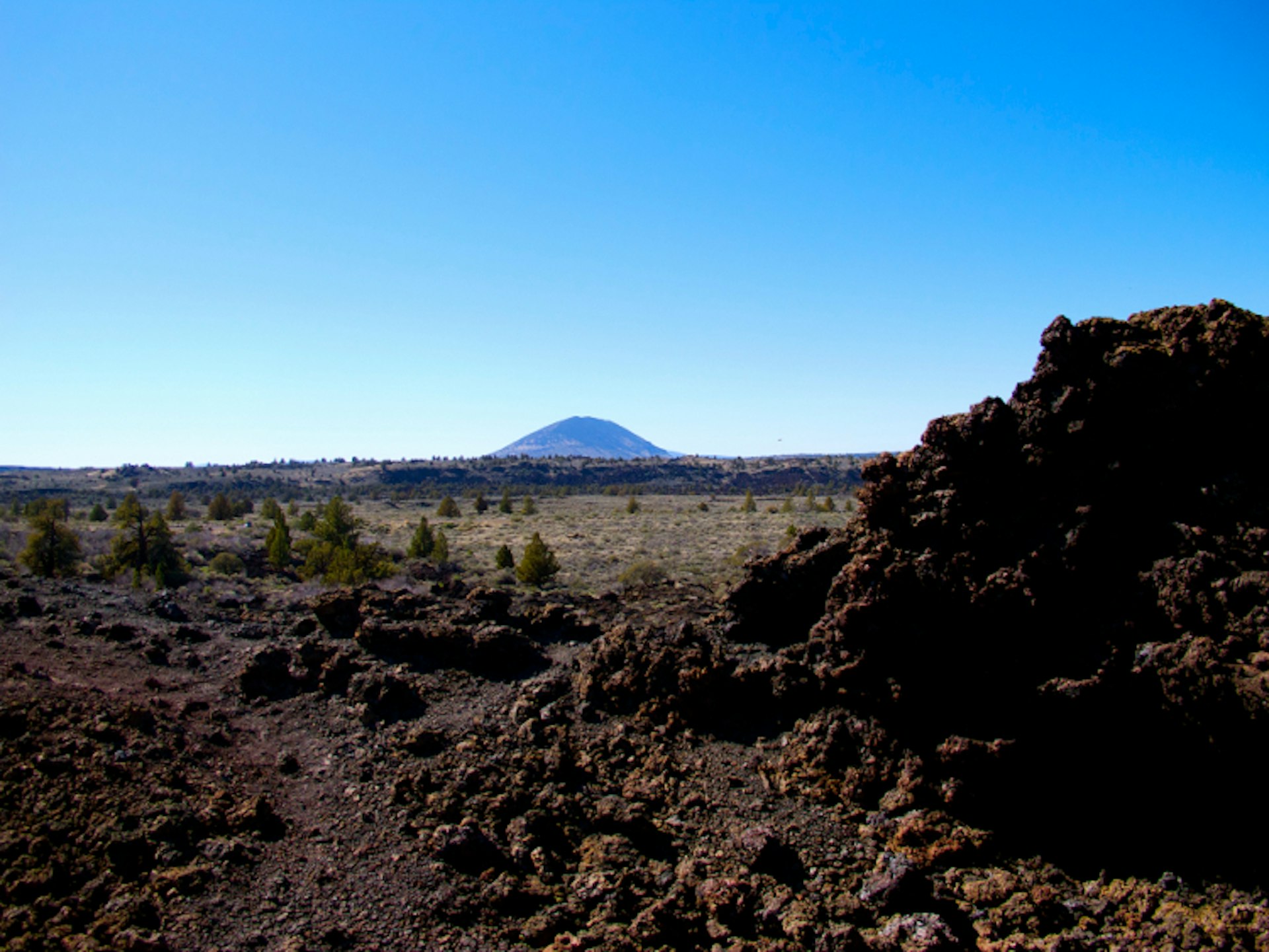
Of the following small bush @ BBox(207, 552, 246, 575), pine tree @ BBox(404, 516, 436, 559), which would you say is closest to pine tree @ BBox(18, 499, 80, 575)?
Result: small bush @ BBox(207, 552, 246, 575)

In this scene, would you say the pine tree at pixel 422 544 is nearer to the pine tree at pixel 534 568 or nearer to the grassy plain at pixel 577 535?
the grassy plain at pixel 577 535

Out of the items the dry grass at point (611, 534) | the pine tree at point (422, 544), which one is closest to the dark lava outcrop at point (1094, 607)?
the dry grass at point (611, 534)

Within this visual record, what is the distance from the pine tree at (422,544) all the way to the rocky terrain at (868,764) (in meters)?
23.0

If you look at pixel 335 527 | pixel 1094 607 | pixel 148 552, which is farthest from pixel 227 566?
pixel 1094 607

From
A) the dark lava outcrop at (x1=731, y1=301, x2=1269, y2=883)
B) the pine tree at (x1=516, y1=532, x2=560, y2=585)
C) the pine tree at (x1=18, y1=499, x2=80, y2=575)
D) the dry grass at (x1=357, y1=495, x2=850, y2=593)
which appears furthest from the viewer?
the dry grass at (x1=357, y1=495, x2=850, y2=593)

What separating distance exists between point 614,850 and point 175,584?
26.8 m

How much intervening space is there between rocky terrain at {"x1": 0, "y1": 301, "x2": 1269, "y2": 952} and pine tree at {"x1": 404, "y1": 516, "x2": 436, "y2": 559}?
75.5 ft

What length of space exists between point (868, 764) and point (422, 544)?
2958cm

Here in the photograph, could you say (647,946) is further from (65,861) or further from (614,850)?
(65,861)

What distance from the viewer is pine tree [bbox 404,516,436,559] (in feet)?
116

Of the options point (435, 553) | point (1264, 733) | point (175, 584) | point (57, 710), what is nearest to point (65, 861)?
point (57, 710)

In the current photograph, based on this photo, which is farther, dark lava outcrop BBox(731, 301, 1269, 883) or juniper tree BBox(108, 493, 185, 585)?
juniper tree BBox(108, 493, 185, 585)

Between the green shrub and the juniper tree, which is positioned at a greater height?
the juniper tree

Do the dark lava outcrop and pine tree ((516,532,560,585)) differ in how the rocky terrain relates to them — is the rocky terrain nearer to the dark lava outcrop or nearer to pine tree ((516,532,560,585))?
the dark lava outcrop
